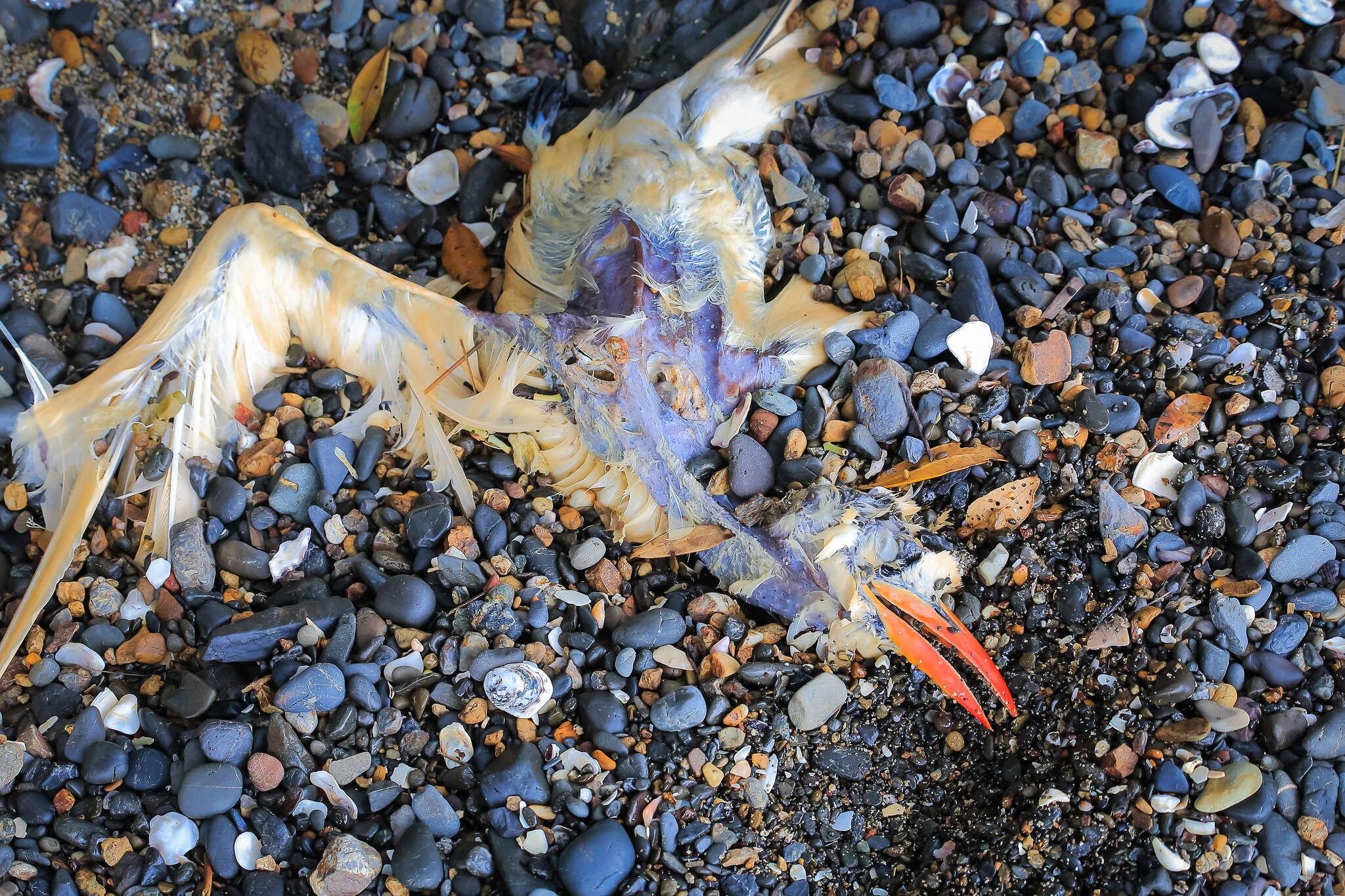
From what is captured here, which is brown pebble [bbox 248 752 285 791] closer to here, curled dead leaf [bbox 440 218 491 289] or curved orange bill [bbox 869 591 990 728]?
curved orange bill [bbox 869 591 990 728]

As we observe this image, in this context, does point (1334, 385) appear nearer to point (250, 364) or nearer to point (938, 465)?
point (938, 465)

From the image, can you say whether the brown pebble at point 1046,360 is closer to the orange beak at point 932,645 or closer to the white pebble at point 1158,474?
the white pebble at point 1158,474

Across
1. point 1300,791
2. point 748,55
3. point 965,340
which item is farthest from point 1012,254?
point 1300,791

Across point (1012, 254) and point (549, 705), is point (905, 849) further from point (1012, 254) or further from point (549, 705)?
point (1012, 254)

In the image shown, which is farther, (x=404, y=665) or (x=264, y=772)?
(x=404, y=665)

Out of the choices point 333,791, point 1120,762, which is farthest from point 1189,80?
point 333,791
